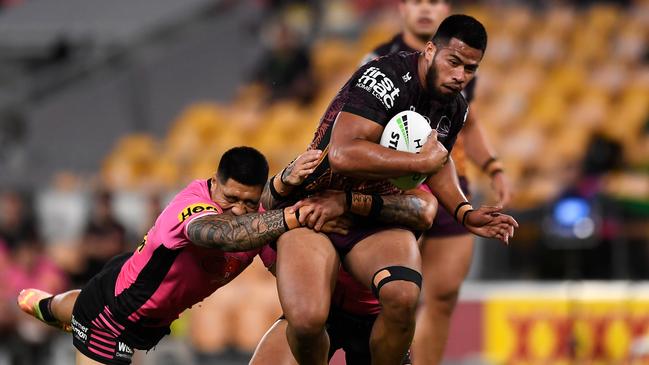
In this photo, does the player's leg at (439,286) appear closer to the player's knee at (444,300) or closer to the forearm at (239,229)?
the player's knee at (444,300)

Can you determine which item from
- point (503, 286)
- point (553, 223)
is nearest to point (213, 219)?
point (553, 223)

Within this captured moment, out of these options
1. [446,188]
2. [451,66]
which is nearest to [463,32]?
[451,66]

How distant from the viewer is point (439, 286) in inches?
348

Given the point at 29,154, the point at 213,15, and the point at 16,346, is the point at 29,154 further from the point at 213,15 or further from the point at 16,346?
the point at 16,346

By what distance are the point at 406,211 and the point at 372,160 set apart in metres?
0.60

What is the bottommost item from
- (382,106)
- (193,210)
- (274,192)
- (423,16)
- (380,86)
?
(193,210)

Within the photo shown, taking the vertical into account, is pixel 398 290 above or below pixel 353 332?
above

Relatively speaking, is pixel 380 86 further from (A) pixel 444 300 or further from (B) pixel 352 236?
(A) pixel 444 300

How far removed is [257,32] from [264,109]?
2607mm

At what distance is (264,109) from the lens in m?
17.9

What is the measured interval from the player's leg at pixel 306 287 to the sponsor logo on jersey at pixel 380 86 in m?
0.82

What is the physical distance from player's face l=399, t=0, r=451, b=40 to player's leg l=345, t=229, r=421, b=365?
167 cm

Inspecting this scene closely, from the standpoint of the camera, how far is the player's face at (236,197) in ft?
25.0

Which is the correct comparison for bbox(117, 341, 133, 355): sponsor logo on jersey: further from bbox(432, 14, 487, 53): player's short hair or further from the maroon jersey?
bbox(432, 14, 487, 53): player's short hair
